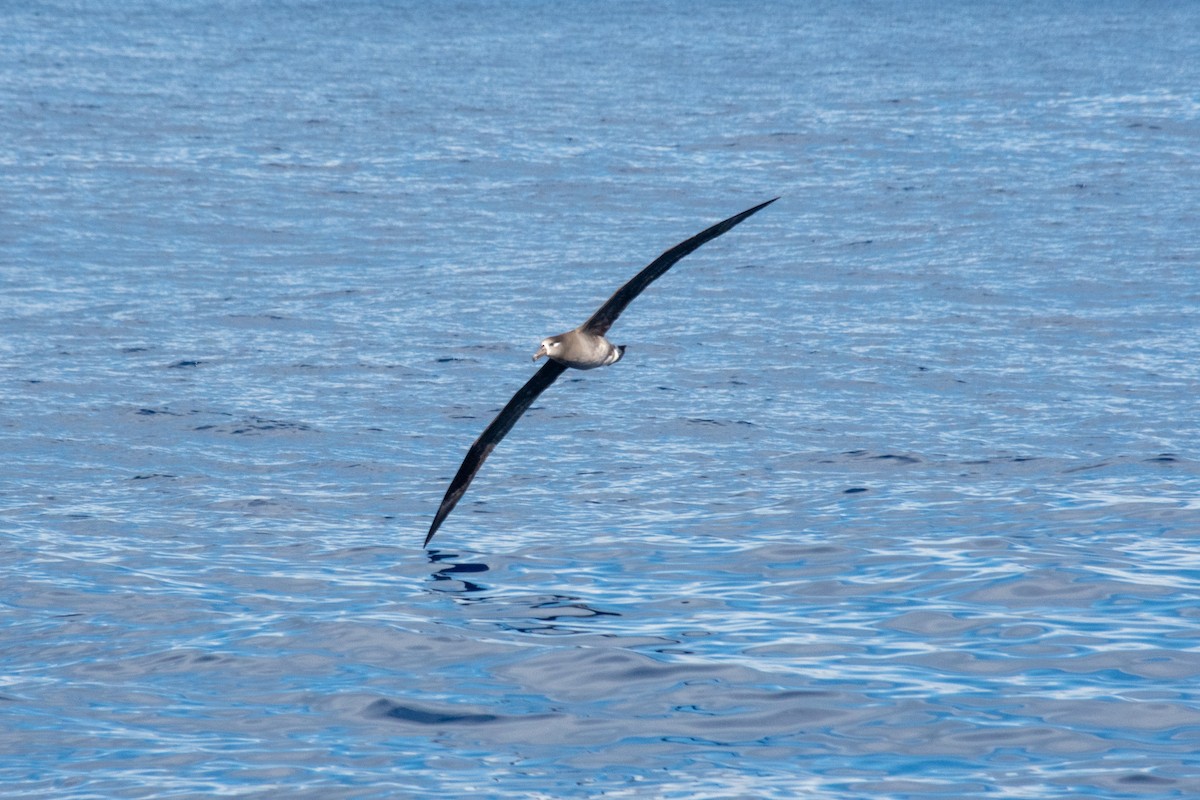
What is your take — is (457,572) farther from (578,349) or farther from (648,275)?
(648,275)

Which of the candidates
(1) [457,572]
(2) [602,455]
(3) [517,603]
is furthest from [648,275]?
(2) [602,455]

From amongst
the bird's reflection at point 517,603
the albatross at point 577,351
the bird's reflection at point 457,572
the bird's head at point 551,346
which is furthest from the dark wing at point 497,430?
the bird's head at point 551,346

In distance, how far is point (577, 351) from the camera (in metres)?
12.3

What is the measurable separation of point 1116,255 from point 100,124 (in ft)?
81.3

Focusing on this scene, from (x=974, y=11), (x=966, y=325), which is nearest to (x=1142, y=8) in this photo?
(x=974, y=11)

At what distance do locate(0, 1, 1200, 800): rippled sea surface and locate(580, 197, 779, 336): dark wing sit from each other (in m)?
2.39

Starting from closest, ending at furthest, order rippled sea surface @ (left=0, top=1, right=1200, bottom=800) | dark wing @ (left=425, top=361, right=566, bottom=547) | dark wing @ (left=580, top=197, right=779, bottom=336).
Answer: dark wing @ (left=580, top=197, right=779, bottom=336)
rippled sea surface @ (left=0, top=1, right=1200, bottom=800)
dark wing @ (left=425, top=361, right=566, bottom=547)

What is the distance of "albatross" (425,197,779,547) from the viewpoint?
36.9 ft

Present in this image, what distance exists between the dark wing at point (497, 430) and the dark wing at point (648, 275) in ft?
2.00

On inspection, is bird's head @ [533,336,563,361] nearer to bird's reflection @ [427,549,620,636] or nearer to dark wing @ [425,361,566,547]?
dark wing @ [425,361,566,547]

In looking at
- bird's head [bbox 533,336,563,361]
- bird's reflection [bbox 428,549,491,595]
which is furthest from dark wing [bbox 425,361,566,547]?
bird's head [bbox 533,336,563,361]

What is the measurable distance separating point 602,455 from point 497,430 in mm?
4491

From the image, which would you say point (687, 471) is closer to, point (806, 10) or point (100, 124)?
point (100, 124)

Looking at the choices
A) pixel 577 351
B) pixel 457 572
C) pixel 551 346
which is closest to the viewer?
pixel 551 346
